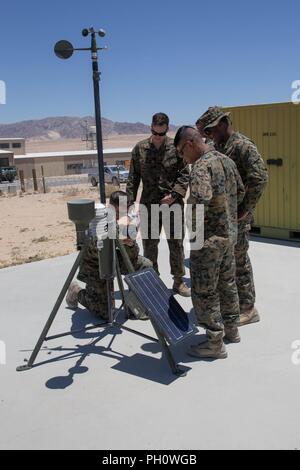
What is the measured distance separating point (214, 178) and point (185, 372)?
128 centimetres

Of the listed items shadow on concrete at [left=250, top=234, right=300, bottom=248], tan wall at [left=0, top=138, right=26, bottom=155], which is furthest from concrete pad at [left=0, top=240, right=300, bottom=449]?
tan wall at [left=0, top=138, right=26, bottom=155]

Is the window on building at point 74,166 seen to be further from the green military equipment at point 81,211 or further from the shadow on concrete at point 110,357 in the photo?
the green military equipment at point 81,211

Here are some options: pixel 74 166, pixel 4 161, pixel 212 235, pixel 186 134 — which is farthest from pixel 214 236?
pixel 74 166

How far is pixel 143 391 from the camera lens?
10.1ft

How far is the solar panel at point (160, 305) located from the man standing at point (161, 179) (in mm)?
1273

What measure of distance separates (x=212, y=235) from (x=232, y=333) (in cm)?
84

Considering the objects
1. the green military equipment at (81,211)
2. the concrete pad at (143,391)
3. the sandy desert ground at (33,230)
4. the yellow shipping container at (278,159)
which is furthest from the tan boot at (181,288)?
the sandy desert ground at (33,230)

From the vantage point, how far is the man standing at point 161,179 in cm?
463

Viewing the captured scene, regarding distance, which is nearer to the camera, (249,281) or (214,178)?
(214,178)

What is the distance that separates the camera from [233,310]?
3576 millimetres

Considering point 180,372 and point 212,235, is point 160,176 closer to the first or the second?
point 212,235

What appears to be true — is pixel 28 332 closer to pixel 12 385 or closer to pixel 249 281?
pixel 12 385
